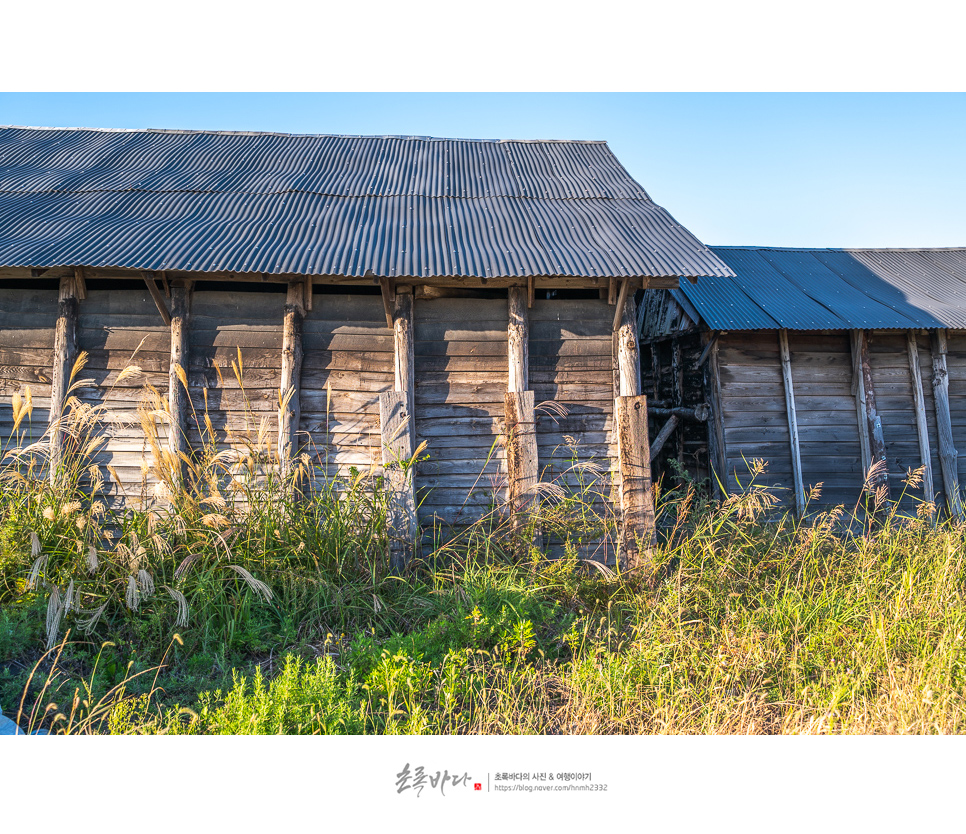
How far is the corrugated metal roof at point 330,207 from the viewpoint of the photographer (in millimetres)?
5758

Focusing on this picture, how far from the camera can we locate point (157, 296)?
5.96m

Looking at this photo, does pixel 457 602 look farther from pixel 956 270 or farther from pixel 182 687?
pixel 956 270

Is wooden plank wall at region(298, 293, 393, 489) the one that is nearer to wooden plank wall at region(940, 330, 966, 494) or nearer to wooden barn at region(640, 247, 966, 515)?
wooden barn at region(640, 247, 966, 515)

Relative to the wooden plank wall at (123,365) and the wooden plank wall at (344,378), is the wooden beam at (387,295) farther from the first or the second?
the wooden plank wall at (123,365)

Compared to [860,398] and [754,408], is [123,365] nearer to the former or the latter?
[754,408]

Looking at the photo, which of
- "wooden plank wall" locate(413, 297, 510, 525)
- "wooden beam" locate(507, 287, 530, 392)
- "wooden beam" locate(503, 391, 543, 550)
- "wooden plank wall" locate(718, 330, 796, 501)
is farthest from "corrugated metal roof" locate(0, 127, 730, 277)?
"wooden plank wall" locate(718, 330, 796, 501)


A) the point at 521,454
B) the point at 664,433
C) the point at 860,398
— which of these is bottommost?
the point at 521,454

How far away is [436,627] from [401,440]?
2.11 m

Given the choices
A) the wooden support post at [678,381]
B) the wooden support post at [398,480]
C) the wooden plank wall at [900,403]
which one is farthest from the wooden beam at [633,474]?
the wooden plank wall at [900,403]

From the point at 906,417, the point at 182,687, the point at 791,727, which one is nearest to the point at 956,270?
the point at 906,417

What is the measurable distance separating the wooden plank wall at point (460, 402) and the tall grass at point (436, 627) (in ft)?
3.34

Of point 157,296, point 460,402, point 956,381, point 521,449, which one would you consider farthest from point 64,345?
point 956,381

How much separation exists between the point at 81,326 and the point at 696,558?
20.7ft
